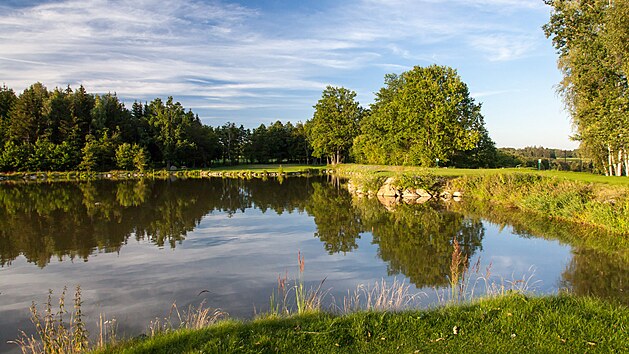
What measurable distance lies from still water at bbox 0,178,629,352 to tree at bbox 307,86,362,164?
45.3 meters

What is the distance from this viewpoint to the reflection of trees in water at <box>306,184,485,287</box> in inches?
446

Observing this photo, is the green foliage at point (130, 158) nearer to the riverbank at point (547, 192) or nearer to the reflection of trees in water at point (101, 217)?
the reflection of trees in water at point (101, 217)

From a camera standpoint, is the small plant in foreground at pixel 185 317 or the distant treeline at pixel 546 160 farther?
the distant treeline at pixel 546 160

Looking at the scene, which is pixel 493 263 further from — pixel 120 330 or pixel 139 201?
pixel 139 201

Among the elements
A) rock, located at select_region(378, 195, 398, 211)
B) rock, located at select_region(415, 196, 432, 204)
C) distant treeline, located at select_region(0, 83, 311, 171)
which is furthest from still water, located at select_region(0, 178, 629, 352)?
distant treeline, located at select_region(0, 83, 311, 171)

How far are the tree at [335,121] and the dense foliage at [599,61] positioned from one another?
44111mm

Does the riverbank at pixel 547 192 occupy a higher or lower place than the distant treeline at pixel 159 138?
lower

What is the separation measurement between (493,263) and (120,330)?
9.61m

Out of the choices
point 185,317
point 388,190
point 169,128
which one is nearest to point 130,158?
point 169,128

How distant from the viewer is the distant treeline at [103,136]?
57.8 meters

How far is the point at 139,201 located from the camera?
27453 mm

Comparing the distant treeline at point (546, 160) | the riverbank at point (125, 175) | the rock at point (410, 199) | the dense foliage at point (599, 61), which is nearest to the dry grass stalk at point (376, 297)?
the rock at point (410, 199)

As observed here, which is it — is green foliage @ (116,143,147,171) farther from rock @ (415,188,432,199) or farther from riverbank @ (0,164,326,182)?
rock @ (415,188,432,199)

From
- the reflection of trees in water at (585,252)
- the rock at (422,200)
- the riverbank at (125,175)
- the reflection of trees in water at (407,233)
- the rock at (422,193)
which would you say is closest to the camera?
the reflection of trees in water at (585,252)
